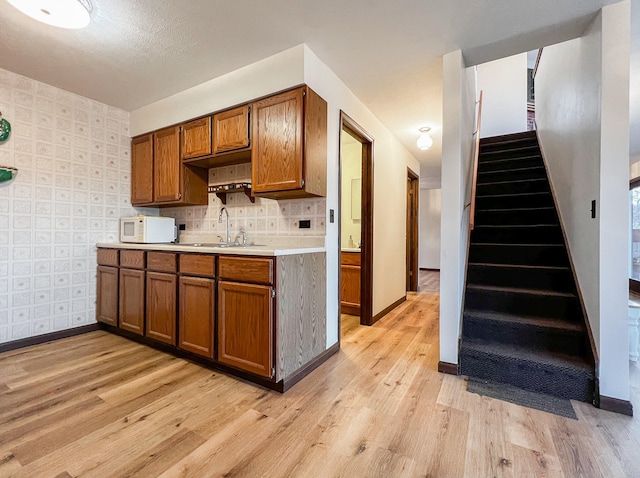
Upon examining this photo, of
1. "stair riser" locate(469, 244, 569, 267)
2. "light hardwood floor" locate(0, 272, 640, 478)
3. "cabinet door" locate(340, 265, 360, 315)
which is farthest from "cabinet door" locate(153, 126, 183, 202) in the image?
"stair riser" locate(469, 244, 569, 267)

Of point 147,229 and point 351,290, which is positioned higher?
point 147,229

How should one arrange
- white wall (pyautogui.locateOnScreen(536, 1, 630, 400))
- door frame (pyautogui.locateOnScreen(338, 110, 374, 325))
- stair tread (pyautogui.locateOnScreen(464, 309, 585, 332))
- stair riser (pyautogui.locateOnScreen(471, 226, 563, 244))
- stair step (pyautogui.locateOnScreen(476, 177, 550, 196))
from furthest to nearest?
stair step (pyautogui.locateOnScreen(476, 177, 550, 196))
door frame (pyautogui.locateOnScreen(338, 110, 374, 325))
stair riser (pyautogui.locateOnScreen(471, 226, 563, 244))
stair tread (pyautogui.locateOnScreen(464, 309, 585, 332))
white wall (pyautogui.locateOnScreen(536, 1, 630, 400))

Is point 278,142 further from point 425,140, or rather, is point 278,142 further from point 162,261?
point 425,140

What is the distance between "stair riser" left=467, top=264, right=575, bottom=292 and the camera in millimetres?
2506

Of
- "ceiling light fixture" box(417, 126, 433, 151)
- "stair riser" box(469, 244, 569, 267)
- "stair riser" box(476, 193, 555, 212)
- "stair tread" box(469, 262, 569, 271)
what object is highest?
"ceiling light fixture" box(417, 126, 433, 151)

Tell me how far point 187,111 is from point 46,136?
4.46 ft

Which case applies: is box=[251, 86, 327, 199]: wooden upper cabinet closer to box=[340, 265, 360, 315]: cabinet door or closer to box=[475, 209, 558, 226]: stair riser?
box=[340, 265, 360, 315]: cabinet door

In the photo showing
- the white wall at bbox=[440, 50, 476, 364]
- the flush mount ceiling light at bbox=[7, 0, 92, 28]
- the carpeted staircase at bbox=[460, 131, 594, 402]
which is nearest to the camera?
the flush mount ceiling light at bbox=[7, 0, 92, 28]

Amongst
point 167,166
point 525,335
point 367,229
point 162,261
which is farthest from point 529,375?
point 167,166

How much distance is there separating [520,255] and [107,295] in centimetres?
419

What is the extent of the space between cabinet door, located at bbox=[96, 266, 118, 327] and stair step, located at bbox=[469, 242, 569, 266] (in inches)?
143

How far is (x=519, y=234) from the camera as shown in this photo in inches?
125

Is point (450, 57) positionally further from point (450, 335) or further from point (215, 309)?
point (215, 309)

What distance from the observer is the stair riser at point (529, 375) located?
1.89m
